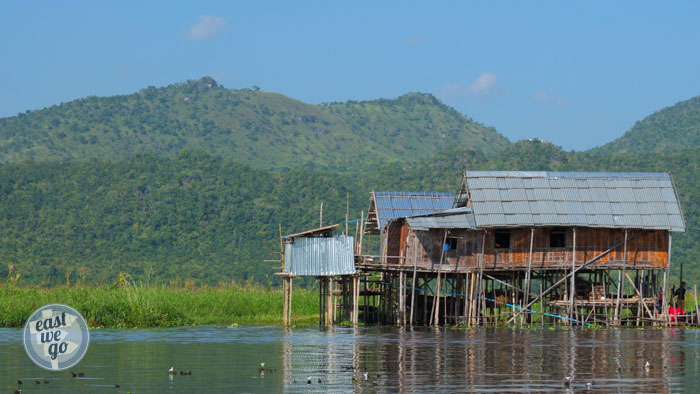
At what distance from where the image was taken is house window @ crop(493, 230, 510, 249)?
39759mm

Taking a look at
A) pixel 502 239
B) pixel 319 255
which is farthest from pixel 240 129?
pixel 502 239

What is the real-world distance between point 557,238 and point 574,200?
1.53m

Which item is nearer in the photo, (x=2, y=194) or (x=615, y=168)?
(x=2, y=194)

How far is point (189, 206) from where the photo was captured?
3056 inches

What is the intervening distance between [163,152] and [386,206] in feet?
234

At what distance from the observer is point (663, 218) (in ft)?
128

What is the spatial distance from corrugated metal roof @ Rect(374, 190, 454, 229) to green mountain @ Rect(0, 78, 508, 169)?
61816mm

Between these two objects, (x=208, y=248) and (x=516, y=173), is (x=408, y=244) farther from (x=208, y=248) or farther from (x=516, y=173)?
(x=208, y=248)

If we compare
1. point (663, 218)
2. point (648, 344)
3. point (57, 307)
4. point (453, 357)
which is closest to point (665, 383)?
point (453, 357)

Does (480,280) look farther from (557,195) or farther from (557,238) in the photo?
(557,195)

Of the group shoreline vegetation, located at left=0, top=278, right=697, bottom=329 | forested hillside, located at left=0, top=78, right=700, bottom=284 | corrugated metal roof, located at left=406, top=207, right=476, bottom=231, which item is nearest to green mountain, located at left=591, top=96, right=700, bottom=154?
forested hillside, located at left=0, top=78, right=700, bottom=284

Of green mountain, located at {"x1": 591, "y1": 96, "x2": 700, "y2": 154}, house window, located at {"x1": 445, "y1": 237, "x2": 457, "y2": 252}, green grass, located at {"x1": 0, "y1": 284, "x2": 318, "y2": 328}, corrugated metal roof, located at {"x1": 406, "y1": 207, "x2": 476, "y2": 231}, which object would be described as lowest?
green grass, located at {"x1": 0, "y1": 284, "x2": 318, "y2": 328}

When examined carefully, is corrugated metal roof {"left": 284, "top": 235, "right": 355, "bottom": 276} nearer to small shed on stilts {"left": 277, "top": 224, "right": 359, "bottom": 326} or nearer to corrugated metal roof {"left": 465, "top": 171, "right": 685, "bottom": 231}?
small shed on stilts {"left": 277, "top": 224, "right": 359, "bottom": 326}

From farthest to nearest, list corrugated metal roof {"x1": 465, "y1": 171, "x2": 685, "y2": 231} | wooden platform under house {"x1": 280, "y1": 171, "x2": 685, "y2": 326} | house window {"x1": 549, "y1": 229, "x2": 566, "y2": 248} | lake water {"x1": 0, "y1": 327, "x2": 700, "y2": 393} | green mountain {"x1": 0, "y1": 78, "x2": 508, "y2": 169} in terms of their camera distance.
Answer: green mountain {"x1": 0, "y1": 78, "x2": 508, "y2": 169}, house window {"x1": 549, "y1": 229, "x2": 566, "y2": 248}, wooden platform under house {"x1": 280, "y1": 171, "x2": 685, "y2": 326}, corrugated metal roof {"x1": 465, "y1": 171, "x2": 685, "y2": 231}, lake water {"x1": 0, "y1": 327, "x2": 700, "y2": 393}
